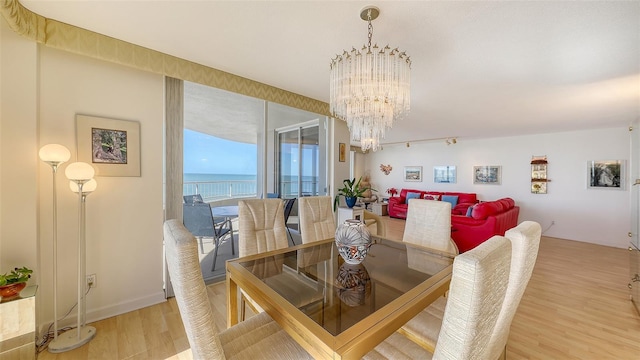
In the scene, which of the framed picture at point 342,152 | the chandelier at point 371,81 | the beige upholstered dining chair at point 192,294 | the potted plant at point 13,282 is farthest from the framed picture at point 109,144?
the framed picture at point 342,152

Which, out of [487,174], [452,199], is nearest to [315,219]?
[452,199]

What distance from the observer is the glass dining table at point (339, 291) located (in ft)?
2.87

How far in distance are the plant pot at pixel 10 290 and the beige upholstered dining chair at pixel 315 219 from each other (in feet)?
6.11

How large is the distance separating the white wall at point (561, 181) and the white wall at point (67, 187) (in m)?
6.81

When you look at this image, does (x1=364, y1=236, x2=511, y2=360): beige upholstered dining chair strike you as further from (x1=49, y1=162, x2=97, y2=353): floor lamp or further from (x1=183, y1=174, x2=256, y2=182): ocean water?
(x1=183, y1=174, x2=256, y2=182): ocean water

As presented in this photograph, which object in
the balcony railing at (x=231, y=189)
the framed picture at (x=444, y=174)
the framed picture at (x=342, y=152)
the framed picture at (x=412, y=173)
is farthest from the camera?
the framed picture at (x=412, y=173)

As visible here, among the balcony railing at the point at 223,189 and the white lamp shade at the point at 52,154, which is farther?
the balcony railing at the point at 223,189

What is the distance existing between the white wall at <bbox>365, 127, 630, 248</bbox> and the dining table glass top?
17.3 ft

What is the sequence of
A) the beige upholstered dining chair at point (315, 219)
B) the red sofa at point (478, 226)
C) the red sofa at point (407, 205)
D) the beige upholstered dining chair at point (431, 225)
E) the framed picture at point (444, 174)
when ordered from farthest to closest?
the framed picture at point (444, 174) < the red sofa at point (407, 205) < the red sofa at point (478, 226) < the beige upholstered dining chair at point (315, 219) < the beige upholstered dining chair at point (431, 225)

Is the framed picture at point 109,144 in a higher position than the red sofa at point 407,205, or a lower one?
higher

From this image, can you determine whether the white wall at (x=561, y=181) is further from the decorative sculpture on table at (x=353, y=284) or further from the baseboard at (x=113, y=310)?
the baseboard at (x=113, y=310)

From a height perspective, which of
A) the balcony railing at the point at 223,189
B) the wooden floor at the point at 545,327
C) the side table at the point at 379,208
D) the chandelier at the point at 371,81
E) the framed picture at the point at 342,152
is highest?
the chandelier at the point at 371,81

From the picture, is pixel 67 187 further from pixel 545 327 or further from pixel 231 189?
pixel 545 327

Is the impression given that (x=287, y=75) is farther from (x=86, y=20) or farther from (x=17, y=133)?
(x=17, y=133)
